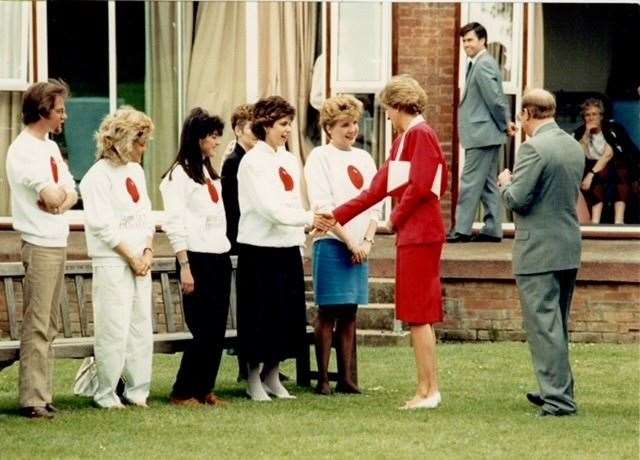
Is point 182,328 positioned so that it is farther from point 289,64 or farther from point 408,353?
point 289,64

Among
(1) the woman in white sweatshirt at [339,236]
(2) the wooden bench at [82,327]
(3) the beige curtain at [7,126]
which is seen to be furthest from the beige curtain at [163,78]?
(1) the woman in white sweatshirt at [339,236]

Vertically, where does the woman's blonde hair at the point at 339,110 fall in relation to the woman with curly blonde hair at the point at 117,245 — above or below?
above

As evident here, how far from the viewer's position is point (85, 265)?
38.6 feet

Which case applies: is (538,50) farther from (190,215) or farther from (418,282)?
(190,215)

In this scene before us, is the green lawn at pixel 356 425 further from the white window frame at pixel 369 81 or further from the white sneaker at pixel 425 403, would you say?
the white window frame at pixel 369 81

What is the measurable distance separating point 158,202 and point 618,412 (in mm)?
7433

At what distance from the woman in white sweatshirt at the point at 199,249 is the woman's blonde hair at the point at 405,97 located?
1.04 metres

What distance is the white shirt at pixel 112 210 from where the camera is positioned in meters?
10.8

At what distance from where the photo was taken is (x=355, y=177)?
11555 millimetres

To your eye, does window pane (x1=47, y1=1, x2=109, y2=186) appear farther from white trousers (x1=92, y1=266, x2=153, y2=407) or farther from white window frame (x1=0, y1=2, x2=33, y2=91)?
white trousers (x1=92, y1=266, x2=153, y2=407)

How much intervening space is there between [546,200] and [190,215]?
2.11 metres

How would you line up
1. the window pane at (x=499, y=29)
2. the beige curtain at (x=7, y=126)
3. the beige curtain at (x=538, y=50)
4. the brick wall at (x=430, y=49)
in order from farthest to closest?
the beige curtain at (x=7, y=126) → the beige curtain at (x=538, y=50) → the window pane at (x=499, y=29) → the brick wall at (x=430, y=49)

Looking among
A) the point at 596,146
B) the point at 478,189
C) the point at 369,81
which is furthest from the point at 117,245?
the point at 596,146

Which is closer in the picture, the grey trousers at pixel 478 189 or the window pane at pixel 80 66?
the grey trousers at pixel 478 189
